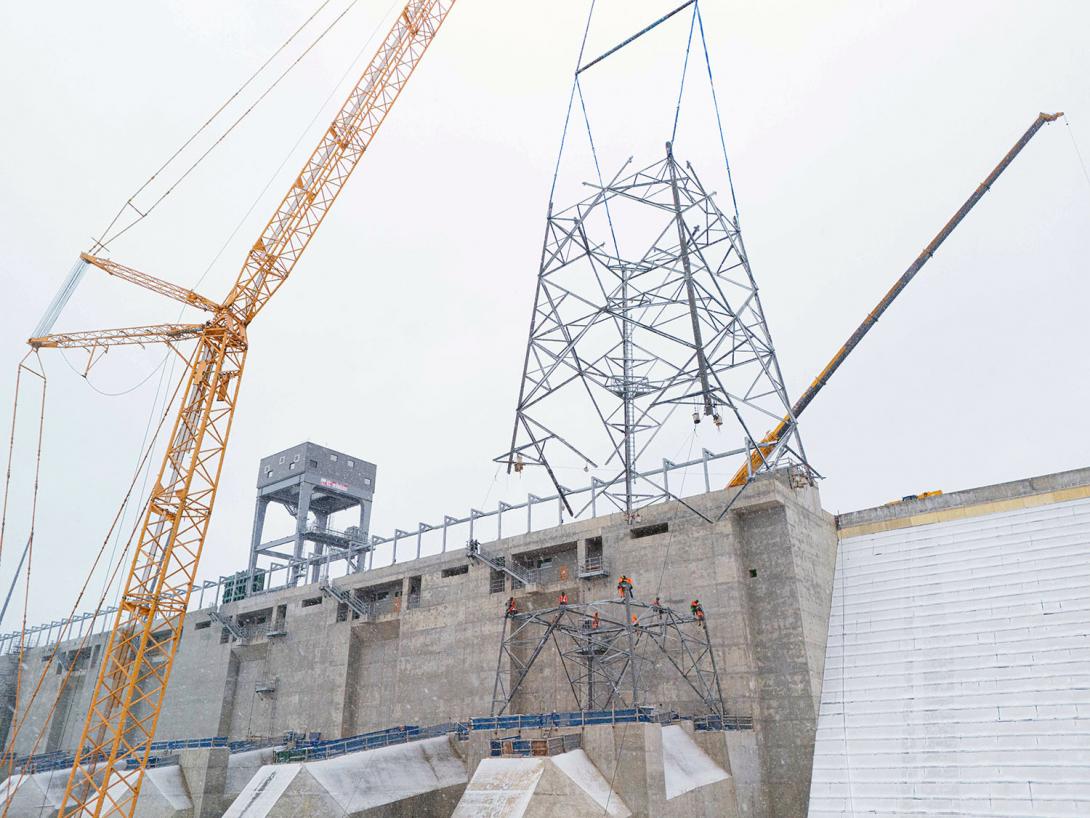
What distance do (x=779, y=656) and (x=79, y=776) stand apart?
116 ft

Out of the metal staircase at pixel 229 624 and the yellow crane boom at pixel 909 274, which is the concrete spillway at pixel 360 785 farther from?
the metal staircase at pixel 229 624

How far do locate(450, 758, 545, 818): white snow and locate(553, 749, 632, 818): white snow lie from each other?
32.4 inches

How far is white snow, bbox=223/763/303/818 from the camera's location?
24777 mm

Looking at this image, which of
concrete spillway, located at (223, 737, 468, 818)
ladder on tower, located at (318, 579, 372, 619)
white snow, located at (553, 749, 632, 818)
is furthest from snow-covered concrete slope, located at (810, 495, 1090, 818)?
ladder on tower, located at (318, 579, 372, 619)

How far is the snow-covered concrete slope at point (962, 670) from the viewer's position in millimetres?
21969

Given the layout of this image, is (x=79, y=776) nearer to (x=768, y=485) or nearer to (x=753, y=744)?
(x=753, y=744)

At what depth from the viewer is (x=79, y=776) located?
3944cm

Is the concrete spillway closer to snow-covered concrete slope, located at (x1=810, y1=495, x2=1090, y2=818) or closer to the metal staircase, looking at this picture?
snow-covered concrete slope, located at (x1=810, y1=495, x2=1090, y2=818)

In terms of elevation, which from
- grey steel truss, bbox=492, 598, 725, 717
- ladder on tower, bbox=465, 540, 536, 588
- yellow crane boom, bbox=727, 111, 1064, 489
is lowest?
grey steel truss, bbox=492, 598, 725, 717

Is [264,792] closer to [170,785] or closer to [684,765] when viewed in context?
[170,785]

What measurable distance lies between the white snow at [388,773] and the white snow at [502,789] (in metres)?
5.06

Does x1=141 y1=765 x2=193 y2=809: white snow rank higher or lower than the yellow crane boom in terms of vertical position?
lower

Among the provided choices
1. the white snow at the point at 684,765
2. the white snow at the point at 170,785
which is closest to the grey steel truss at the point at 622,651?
the white snow at the point at 684,765

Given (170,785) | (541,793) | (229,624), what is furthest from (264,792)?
(229,624)
